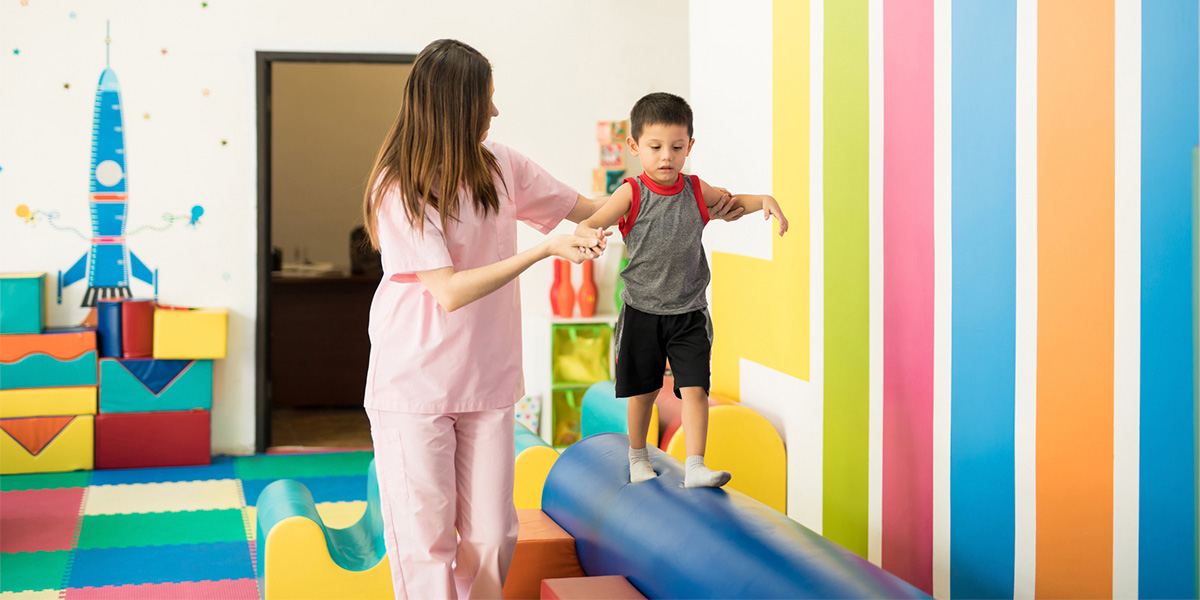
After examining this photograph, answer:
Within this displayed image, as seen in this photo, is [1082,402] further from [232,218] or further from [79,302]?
[79,302]

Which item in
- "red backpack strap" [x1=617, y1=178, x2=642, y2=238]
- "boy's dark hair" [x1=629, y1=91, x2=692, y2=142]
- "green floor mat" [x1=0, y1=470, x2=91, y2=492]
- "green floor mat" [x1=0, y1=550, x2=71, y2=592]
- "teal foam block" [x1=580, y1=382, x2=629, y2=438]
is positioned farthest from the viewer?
"green floor mat" [x1=0, y1=470, x2=91, y2=492]

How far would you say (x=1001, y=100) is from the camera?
2.02 metres

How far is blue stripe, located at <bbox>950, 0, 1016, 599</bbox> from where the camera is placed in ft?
6.61

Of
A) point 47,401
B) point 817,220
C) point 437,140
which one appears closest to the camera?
point 437,140

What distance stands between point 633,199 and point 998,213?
773mm

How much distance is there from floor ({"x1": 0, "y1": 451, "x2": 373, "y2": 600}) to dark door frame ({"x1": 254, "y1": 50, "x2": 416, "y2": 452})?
285 millimetres

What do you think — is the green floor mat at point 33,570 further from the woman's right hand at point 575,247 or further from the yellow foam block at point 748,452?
the woman's right hand at point 575,247

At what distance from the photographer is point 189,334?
4645mm

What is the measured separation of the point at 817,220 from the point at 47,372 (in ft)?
12.2

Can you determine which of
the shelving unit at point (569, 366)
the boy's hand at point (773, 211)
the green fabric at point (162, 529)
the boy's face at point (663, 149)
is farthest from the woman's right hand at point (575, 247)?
the shelving unit at point (569, 366)

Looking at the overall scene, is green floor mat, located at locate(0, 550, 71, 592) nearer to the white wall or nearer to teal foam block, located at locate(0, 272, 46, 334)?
teal foam block, located at locate(0, 272, 46, 334)

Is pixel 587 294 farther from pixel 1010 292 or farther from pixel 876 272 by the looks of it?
pixel 1010 292

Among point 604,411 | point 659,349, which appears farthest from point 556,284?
point 659,349

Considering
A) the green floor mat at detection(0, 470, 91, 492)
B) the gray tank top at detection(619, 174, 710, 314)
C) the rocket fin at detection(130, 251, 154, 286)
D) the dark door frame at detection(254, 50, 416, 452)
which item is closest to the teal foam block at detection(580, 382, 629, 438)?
the gray tank top at detection(619, 174, 710, 314)
